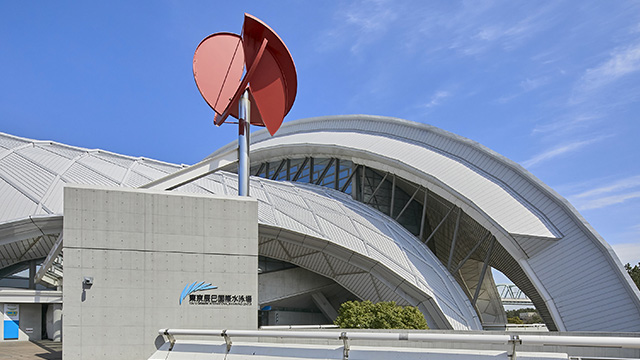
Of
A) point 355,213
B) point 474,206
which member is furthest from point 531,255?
point 355,213

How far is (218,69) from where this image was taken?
60.9ft

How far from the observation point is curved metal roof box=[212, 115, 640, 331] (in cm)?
2578

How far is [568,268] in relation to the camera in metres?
27.2

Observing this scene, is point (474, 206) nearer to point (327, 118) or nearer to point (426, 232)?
point (426, 232)

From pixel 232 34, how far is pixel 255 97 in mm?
2306

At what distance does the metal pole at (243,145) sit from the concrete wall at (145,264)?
70.7 inches

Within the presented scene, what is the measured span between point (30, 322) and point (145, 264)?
1298 centimetres

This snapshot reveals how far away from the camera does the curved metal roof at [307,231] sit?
26266mm

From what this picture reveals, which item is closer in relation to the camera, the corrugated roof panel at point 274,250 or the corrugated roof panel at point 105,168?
the corrugated roof panel at point 105,168

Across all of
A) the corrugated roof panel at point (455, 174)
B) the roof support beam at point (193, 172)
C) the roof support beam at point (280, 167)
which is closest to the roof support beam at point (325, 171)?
the corrugated roof panel at point (455, 174)

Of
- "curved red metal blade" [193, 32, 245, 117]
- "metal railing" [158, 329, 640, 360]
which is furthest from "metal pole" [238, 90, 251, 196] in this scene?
"metal railing" [158, 329, 640, 360]

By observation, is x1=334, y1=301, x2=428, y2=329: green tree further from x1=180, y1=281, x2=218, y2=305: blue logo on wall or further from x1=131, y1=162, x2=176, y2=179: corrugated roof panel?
x1=131, y1=162, x2=176, y2=179: corrugated roof panel

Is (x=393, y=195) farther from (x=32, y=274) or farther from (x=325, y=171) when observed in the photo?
(x=32, y=274)

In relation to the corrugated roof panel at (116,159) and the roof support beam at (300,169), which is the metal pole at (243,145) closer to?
the corrugated roof panel at (116,159)
